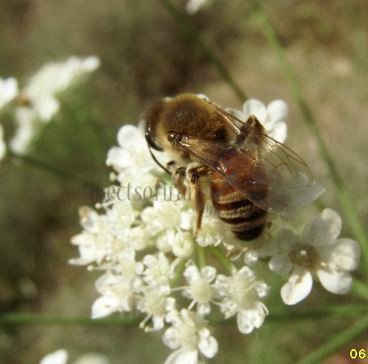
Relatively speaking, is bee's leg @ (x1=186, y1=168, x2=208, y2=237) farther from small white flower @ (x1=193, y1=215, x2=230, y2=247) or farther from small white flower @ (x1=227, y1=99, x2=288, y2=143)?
small white flower @ (x1=227, y1=99, x2=288, y2=143)

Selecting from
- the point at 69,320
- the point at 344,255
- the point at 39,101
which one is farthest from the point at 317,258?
the point at 39,101

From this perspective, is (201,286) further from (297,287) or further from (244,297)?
(297,287)

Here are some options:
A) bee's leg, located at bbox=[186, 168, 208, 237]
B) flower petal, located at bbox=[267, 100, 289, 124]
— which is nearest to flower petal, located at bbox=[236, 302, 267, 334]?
bee's leg, located at bbox=[186, 168, 208, 237]

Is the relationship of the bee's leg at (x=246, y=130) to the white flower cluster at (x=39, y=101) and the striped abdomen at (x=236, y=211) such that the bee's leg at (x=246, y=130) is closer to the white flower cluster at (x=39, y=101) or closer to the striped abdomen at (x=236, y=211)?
the striped abdomen at (x=236, y=211)

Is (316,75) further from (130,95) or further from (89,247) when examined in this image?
(89,247)

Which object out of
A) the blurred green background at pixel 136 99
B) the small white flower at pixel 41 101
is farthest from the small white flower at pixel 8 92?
the blurred green background at pixel 136 99

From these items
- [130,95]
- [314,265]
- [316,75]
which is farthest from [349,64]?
[314,265]
